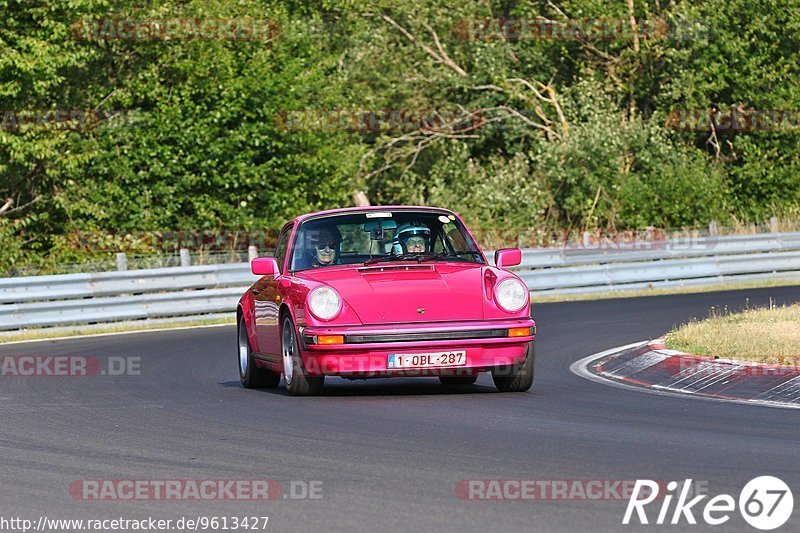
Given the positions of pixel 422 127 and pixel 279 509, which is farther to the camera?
pixel 422 127

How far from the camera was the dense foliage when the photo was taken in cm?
3366

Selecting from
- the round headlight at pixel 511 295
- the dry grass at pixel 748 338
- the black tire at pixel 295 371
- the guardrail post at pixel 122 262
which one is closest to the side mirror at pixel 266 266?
the black tire at pixel 295 371

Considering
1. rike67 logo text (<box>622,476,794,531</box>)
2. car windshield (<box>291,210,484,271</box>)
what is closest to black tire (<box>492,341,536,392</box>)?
car windshield (<box>291,210,484,271</box>)

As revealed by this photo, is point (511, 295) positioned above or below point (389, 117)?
below

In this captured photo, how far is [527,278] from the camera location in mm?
26875

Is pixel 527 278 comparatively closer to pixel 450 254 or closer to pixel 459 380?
pixel 459 380

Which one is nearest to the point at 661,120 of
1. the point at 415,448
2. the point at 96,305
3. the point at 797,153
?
the point at 797,153

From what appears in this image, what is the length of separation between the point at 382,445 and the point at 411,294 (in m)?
2.77

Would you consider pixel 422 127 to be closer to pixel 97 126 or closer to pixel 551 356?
pixel 97 126

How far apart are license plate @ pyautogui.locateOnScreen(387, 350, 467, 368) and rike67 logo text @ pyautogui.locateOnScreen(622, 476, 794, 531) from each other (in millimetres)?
4301

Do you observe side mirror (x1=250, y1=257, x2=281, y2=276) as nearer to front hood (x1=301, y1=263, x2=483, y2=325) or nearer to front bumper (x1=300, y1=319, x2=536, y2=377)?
front hood (x1=301, y1=263, x2=483, y2=325)

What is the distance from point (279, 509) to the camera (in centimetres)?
697

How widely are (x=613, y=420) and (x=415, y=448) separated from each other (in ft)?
5.71

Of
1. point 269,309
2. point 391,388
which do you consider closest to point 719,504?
point 391,388
